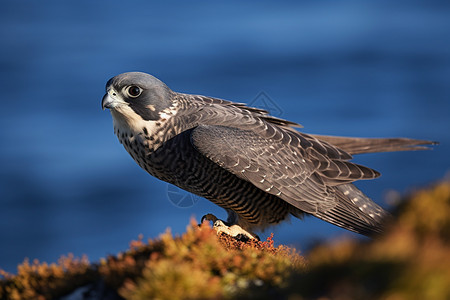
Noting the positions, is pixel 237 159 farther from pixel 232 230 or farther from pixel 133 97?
Result: pixel 133 97

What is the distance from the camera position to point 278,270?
3.64 meters

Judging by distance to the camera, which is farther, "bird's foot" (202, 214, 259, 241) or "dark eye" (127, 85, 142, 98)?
"bird's foot" (202, 214, 259, 241)

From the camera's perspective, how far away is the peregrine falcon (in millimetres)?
5570

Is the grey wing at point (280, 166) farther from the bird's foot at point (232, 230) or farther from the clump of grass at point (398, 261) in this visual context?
the clump of grass at point (398, 261)

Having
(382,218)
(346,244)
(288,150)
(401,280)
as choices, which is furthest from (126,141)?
(401,280)

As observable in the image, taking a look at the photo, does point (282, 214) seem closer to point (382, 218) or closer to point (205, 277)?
point (382, 218)

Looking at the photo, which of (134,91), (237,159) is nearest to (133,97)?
(134,91)

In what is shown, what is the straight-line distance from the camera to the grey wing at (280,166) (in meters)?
5.44

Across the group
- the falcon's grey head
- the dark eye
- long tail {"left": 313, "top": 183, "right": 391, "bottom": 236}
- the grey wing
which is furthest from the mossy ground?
the dark eye

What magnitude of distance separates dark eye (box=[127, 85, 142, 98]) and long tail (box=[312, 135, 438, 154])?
231 centimetres

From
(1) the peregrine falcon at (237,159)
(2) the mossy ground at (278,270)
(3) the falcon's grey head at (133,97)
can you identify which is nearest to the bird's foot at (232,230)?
(1) the peregrine falcon at (237,159)

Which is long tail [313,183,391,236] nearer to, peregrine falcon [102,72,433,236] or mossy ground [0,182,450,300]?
peregrine falcon [102,72,433,236]

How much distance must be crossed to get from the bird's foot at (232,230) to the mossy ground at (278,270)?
4.94 ft

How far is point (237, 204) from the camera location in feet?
18.9
